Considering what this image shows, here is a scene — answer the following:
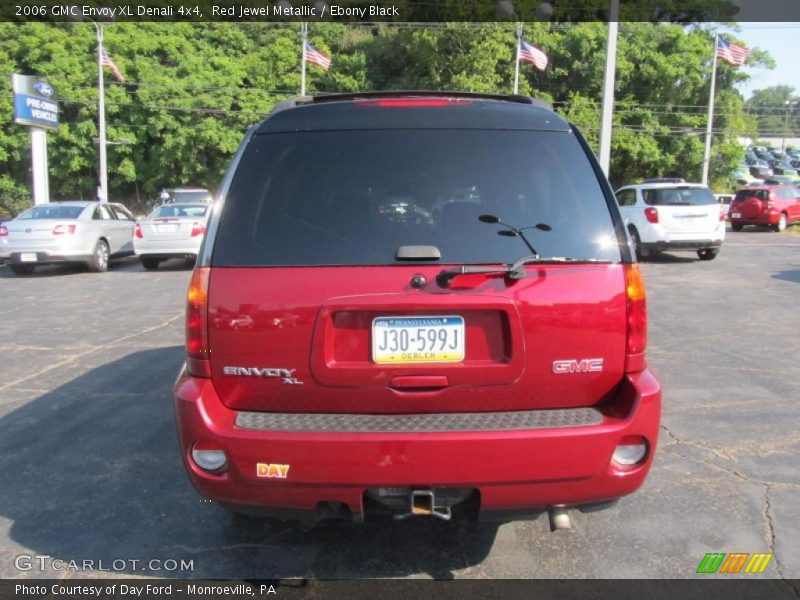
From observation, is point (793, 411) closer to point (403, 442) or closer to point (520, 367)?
point (520, 367)

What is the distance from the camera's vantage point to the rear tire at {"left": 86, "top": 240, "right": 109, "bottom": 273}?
44.0 ft

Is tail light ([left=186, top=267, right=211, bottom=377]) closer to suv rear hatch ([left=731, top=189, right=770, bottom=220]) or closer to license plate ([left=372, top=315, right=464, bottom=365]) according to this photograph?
license plate ([left=372, top=315, right=464, bottom=365])

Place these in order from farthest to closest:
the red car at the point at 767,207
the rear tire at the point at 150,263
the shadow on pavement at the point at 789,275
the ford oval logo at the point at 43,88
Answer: the red car at the point at 767,207
the ford oval logo at the point at 43,88
the rear tire at the point at 150,263
the shadow on pavement at the point at 789,275

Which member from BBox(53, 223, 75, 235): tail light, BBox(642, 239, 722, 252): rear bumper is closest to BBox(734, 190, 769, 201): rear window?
BBox(642, 239, 722, 252): rear bumper

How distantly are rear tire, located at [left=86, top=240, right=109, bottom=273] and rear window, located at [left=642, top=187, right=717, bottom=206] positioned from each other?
456 inches

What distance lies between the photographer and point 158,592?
2805 millimetres

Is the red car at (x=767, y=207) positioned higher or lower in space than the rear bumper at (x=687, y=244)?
higher

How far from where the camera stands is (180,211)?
14.3m

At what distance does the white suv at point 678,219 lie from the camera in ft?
45.6

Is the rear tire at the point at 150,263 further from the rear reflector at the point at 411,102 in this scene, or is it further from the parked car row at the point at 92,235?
the rear reflector at the point at 411,102

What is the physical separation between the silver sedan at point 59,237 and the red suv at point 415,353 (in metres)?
11.6

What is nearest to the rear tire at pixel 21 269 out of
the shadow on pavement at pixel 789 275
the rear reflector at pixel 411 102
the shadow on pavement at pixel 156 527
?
the shadow on pavement at pixel 156 527

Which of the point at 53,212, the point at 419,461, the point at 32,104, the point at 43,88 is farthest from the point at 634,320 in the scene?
the point at 43,88

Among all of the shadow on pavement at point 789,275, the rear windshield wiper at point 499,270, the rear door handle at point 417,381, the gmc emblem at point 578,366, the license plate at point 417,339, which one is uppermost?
the rear windshield wiper at point 499,270
